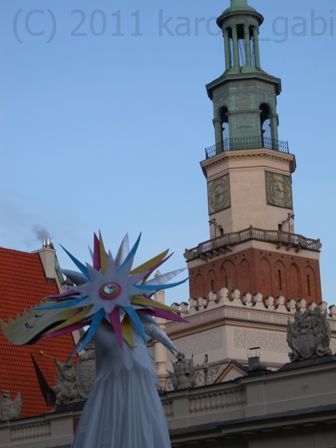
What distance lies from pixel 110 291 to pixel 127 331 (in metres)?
0.80

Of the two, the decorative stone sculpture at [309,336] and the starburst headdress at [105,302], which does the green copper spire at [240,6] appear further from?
the starburst headdress at [105,302]

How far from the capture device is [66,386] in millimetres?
38344

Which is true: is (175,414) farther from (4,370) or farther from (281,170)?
(281,170)

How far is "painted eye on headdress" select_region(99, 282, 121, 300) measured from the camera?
2281cm

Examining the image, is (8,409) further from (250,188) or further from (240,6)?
(240,6)

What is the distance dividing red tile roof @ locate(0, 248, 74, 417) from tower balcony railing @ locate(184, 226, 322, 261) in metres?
27.8

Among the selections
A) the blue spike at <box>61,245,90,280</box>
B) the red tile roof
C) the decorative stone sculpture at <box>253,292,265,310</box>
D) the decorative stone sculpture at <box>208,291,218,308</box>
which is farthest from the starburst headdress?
the decorative stone sculpture at <box>253,292,265,310</box>

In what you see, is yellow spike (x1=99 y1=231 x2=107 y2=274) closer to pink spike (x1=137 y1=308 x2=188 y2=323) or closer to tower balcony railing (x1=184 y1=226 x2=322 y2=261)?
pink spike (x1=137 y1=308 x2=188 y2=323)

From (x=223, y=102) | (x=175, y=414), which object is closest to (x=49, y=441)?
(x=175, y=414)

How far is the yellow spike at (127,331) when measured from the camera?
22581 millimetres

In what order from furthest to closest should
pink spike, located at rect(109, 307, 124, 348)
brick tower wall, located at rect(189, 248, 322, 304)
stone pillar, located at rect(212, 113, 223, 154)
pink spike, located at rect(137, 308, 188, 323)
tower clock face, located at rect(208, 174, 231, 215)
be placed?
1. stone pillar, located at rect(212, 113, 223, 154)
2. tower clock face, located at rect(208, 174, 231, 215)
3. brick tower wall, located at rect(189, 248, 322, 304)
4. pink spike, located at rect(137, 308, 188, 323)
5. pink spike, located at rect(109, 307, 124, 348)

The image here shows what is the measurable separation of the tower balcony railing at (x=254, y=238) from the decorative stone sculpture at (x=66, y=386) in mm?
40651

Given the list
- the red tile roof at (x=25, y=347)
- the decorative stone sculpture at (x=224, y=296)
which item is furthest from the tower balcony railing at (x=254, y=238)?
the red tile roof at (x=25, y=347)

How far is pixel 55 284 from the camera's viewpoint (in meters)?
52.6
